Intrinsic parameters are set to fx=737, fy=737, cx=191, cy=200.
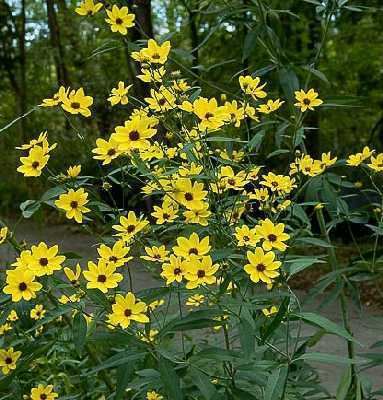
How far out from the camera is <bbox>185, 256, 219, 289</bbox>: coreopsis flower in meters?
1.29

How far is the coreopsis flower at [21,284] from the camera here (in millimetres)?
1355

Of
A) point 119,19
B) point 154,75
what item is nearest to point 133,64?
point 119,19

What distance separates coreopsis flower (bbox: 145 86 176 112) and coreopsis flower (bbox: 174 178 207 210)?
18cm

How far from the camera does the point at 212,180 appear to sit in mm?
1501

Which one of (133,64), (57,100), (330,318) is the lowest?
(330,318)

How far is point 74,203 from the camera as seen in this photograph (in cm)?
146

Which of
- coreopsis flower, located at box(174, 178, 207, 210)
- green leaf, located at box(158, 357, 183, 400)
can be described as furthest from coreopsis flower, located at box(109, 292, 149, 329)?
coreopsis flower, located at box(174, 178, 207, 210)

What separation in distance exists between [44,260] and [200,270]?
0.30m

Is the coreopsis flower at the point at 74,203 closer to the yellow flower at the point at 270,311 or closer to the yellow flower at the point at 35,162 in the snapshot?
the yellow flower at the point at 35,162

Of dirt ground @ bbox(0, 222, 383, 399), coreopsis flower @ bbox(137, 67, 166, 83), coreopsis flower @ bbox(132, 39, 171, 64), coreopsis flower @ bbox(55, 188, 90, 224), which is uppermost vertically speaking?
coreopsis flower @ bbox(132, 39, 171, 64)

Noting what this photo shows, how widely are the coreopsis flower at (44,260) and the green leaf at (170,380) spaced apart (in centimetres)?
26

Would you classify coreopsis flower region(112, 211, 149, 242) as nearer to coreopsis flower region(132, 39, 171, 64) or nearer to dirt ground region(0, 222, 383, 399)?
dirt ground region(0, 222, 383, 399)

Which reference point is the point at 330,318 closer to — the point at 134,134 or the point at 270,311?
the point at 270,311

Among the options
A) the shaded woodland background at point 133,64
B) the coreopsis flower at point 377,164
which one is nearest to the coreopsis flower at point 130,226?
the coreopsis flower at point 377,164
